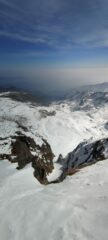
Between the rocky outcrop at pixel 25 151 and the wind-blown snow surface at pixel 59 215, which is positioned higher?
the wind-blown snow surface at pixel 59 215

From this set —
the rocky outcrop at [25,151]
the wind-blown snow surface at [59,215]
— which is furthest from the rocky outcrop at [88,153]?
the wind-blown snow surface at [59,215]

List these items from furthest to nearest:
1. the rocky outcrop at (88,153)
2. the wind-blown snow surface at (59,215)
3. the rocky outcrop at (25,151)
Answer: the rocky outcrop at (25,151) → the rocky outcrop at (88,153) → the wind-blown snow surface at (59,215)

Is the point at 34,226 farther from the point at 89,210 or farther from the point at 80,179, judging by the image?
the point at 80,179

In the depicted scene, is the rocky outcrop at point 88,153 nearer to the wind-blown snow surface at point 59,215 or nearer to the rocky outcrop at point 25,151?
the rocky outcrop at point 25,151

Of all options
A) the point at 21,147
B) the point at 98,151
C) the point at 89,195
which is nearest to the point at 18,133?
the point at 21,147

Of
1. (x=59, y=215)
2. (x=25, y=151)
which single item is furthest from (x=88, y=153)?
(x=59, y=215)

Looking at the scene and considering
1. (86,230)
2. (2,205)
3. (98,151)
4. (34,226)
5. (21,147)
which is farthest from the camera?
(21,147)

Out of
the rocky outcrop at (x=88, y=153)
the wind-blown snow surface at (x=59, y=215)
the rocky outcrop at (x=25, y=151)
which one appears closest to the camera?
the wind-blown snow surface at (x=59, y=215)

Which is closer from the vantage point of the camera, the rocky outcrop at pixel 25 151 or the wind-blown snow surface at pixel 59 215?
the wind-blown snow surface at pixel 59 215

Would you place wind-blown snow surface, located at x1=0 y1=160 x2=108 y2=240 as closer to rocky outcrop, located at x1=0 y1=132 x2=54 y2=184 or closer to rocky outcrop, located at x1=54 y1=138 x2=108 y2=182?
rocky outcrop, located at x1=0 y1=132 x2=54 y2=184

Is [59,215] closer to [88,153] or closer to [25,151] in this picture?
[25,151]

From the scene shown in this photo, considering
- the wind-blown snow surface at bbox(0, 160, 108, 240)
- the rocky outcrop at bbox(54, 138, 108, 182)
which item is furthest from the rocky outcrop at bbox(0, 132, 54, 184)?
the wind-blown snow surface at bbox(0, 160, 108, 240)
